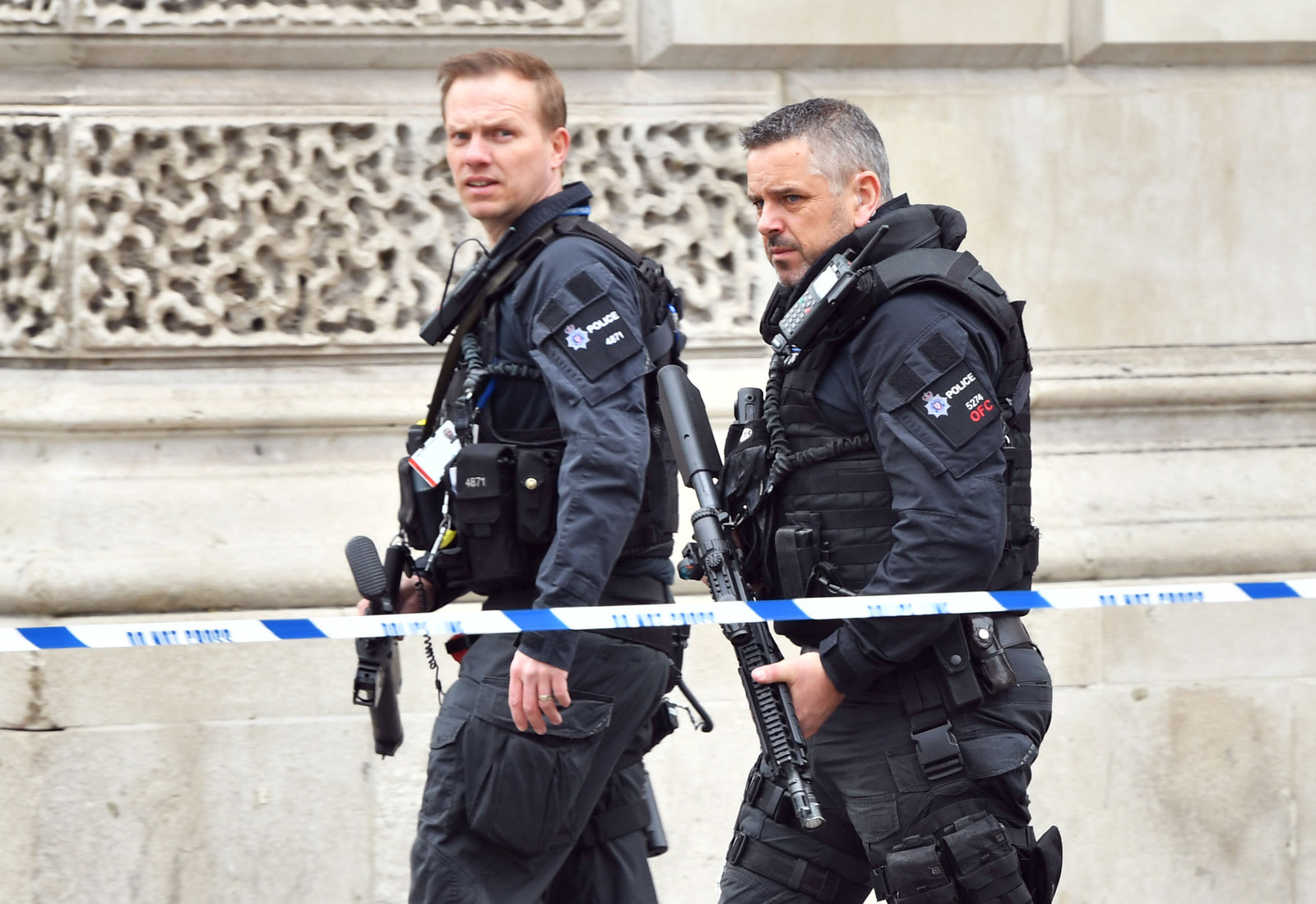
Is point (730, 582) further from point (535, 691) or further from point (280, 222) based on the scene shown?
point (280, 222)

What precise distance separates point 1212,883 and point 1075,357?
1.41 meters

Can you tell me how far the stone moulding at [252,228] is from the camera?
3.98m

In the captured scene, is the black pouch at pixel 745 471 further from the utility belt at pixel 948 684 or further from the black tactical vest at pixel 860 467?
the utility belt at pixel 948 684

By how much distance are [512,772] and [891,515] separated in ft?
2.73

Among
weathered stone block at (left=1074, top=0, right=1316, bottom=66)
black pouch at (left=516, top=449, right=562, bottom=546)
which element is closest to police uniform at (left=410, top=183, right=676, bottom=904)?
black pouch at (left=516, top=449, right=562, bottom=546)

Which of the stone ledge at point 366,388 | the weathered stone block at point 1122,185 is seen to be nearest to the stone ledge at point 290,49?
the weathered stone block at point 1122,185

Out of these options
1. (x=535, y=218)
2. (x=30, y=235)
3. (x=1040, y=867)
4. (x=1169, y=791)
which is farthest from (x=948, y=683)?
(x=30, y=235)

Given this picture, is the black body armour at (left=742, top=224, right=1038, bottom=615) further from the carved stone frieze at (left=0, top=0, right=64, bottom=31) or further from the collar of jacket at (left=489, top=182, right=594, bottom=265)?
the carved stone frieze at (left=0, top=0, right=64, bottom=31)

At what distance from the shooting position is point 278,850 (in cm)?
386

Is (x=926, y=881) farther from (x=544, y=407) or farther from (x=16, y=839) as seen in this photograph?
(x=16, y=839)

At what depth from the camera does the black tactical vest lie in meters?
2.48

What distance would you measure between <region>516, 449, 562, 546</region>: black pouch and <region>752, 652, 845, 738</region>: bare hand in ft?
1.83

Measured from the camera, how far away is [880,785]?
2.54 metres

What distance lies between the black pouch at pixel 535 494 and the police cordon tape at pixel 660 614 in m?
0.16
